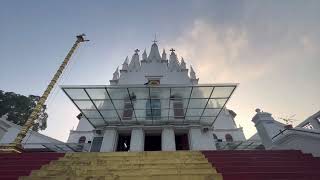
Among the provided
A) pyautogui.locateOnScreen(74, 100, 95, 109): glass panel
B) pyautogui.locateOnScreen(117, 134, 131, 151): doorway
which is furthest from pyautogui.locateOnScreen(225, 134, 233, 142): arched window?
pyautogui.locateOnScreen(74, 100, 95, 109): glass panel

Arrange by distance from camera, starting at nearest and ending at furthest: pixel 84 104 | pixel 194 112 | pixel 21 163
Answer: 1. pixel 21 163
2. pixel 84 104
3. pixel 194 112

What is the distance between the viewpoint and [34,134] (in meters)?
25.8

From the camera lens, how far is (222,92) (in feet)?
48.6

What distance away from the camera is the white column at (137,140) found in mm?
16922

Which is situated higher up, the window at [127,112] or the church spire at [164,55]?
the church spire at [164,55]

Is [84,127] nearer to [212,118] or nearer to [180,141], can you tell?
Result: [180,141]

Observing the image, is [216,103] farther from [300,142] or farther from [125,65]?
[125,65]

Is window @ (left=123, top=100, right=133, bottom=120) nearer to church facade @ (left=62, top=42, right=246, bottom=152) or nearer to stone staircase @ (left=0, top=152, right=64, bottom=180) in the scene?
church facade @ (left=62, top=42, right=246, bottom=152)

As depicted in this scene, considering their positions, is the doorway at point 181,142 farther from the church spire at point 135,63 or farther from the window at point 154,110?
the church spire at point 135,63

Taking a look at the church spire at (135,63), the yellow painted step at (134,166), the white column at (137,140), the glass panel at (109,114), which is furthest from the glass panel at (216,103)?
the church spire at (135,63)

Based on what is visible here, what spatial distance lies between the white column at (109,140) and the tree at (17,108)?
2988cm

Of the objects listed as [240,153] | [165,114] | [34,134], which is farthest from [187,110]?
[34,134]

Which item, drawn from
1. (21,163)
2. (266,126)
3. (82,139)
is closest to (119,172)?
(21,163)

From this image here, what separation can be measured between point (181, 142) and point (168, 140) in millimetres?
2296
